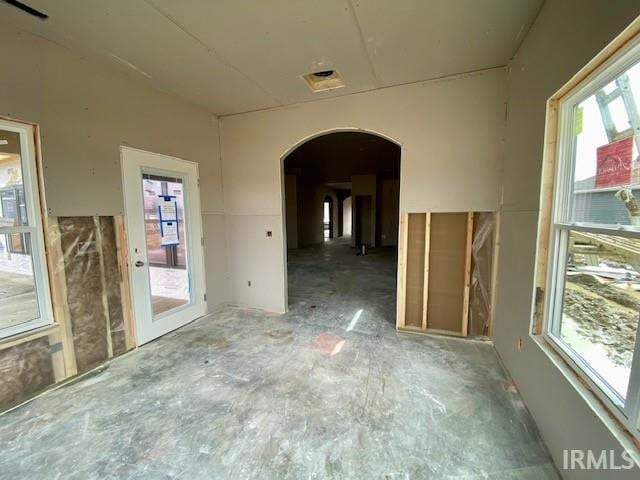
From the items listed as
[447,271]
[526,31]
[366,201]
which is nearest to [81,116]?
[526,31]

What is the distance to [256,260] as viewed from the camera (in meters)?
3.97

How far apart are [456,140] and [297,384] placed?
114 inches

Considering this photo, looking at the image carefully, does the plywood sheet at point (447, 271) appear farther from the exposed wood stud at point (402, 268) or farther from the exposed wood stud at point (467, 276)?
the exposed wood stud at point (402, 268)

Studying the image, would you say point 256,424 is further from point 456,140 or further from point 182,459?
point 456,140

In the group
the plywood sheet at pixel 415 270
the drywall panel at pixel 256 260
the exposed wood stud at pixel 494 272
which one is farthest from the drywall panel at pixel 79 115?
the exposed wood stud at pixel 494 272

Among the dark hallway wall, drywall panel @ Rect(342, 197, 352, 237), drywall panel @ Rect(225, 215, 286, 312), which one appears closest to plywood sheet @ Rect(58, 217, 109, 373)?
drywall panel @ Rect(225, 215, 286, 312)

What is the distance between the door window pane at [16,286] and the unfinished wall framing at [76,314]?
5.0 inches

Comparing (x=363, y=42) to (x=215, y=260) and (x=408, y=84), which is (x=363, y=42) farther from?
(x=215, y=260)

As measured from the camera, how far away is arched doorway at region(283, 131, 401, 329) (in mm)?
4488

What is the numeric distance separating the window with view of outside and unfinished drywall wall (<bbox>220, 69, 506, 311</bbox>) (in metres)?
1.10

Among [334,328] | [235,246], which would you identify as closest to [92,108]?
[235,246]

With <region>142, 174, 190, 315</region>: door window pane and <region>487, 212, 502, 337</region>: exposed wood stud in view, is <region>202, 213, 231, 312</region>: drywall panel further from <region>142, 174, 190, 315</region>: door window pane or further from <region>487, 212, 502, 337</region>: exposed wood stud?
<region>487, 212, 502, 337</region>: exposed wood stud

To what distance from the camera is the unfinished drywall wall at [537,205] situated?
4.12ft

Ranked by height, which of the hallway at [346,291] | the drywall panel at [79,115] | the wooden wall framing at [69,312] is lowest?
the hallway at [346,291]
